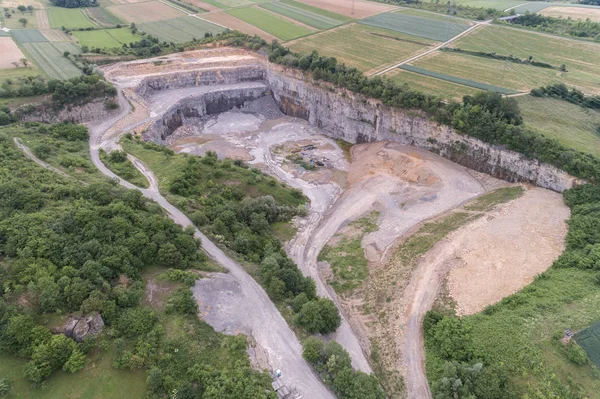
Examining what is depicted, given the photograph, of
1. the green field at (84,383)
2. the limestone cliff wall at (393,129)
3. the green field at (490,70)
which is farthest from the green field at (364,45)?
the green field at (84,383)

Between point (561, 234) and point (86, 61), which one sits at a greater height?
point (86, 61)

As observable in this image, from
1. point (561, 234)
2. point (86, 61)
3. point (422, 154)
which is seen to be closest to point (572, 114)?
point (422, 154)

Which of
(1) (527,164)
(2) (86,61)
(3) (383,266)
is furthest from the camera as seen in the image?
(2) (86,61)

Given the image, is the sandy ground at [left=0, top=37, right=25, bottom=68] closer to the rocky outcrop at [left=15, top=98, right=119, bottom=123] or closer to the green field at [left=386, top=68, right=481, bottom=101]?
the rocky outcrop at [left=15, top=98, right=119, bottom=123]

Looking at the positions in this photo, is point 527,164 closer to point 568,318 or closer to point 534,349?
Answer: point 568,318

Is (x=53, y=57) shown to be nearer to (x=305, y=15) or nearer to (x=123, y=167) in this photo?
(x=123, y=167)

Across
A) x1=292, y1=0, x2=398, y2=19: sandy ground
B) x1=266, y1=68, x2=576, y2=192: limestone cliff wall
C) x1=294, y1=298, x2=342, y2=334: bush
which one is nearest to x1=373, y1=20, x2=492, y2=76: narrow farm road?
x1=266, y1=68, x2=576, y2=192: limestone cliff wall

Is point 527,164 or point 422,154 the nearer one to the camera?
point 527,164
